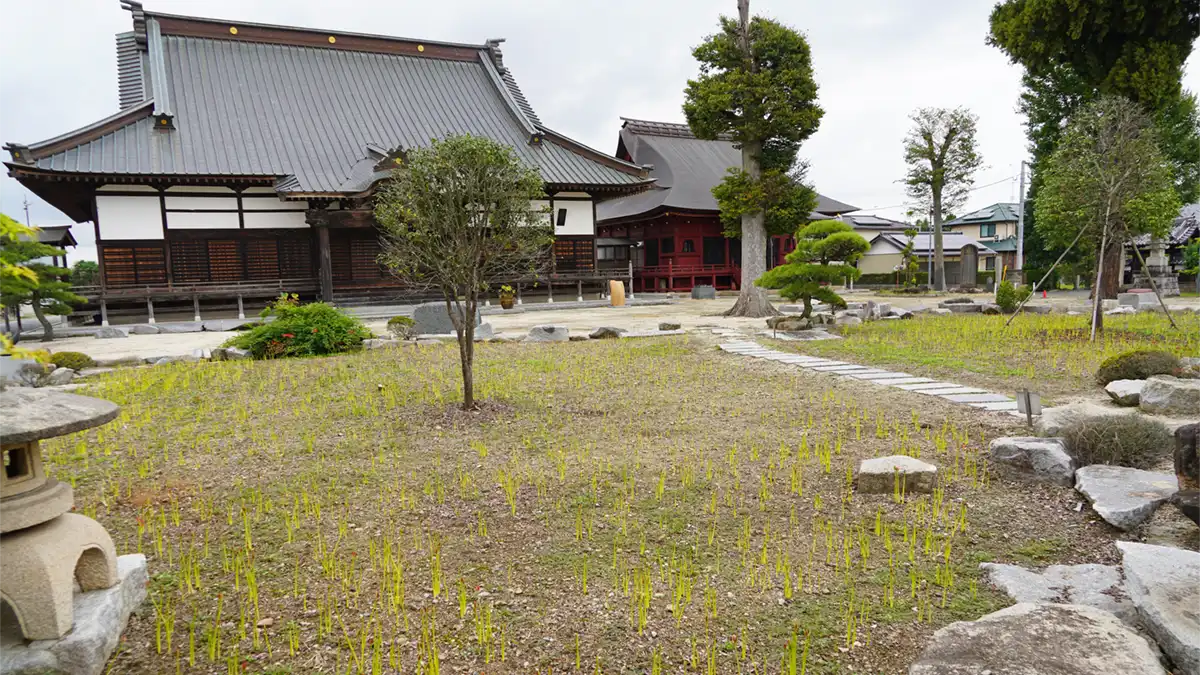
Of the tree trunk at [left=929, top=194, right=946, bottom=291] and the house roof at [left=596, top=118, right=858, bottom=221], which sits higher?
the house roof at [left=596, top=118, right=858, bottom=221]

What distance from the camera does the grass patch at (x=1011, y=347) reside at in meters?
7.93

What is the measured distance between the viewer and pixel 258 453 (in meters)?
5.39

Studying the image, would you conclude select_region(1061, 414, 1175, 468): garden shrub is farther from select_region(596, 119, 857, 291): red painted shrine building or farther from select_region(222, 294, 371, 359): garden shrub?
select_region(596, 119, 857, 291): red painted shrine building

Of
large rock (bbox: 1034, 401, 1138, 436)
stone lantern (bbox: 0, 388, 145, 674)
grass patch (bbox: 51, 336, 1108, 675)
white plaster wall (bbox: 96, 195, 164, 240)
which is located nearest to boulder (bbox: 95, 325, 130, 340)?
white plaster wall (bbox: 96, 195, 164, 240)

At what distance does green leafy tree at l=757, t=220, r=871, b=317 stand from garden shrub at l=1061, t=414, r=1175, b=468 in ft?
25.4

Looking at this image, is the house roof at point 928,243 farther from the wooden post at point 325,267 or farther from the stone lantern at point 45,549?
the stone lantern at point 45,549

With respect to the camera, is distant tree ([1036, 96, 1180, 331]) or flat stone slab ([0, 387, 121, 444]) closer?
flat stone slab ([0, 387, 121, 444])

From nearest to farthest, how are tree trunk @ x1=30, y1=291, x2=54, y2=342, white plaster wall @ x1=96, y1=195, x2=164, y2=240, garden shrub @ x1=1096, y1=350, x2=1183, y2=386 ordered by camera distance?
Result: garden shrub @ x1=1096, y1=350, x2=1183, y2=386 → tree trunk @ x1=30, y1=291, x2=54, y2=342 → white plaster wall @ x1=96, y1=195, x2=164, y2=240

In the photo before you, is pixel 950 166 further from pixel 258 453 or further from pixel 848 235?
pixel 258 453

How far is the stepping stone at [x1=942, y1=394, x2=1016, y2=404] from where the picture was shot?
6.63 metres

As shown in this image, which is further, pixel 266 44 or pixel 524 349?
pixel 266 44

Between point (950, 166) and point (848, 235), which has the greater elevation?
point (950, 166)

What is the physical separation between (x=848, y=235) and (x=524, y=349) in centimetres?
600

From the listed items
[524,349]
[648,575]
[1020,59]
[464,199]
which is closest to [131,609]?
[648,575]
